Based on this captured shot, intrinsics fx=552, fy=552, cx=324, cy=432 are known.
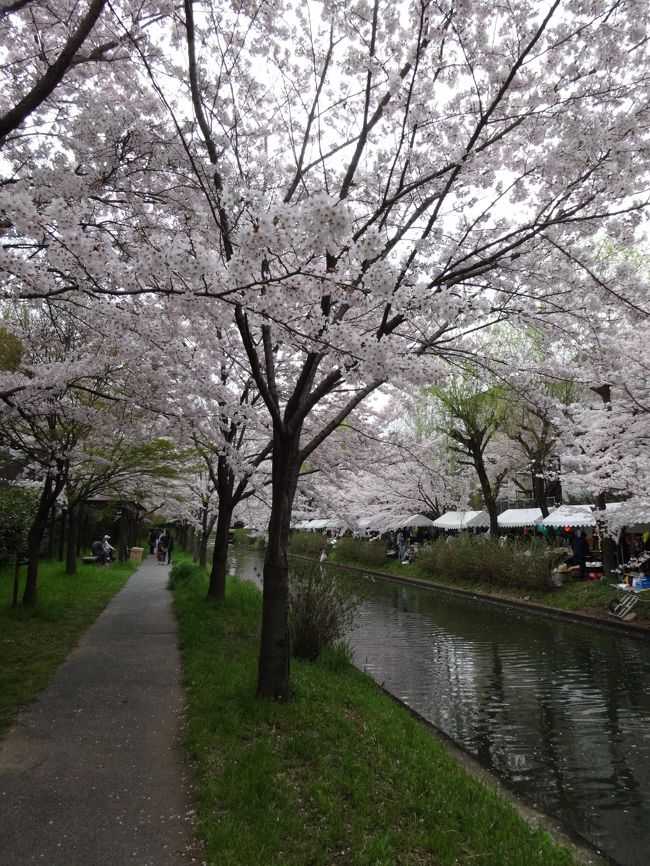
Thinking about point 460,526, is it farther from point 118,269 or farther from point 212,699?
point 118,269

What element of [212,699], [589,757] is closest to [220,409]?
[212,699]

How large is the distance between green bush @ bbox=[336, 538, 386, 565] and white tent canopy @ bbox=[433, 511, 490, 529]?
3.29 metres

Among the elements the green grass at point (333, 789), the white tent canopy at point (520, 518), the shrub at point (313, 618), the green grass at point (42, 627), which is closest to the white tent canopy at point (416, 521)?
the white tent canopy at point (520, 518)

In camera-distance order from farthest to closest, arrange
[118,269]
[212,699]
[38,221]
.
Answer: [212,699] → [118,269] → [38,221]

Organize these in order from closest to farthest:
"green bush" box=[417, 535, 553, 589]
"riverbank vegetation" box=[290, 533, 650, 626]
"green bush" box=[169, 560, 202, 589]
→ "riverbank vegetation" box=[290, 533, 650, 626] < "green bush" box=[169, 560, 202, 589] < "green bush" box=[417, 535, 553, 589]

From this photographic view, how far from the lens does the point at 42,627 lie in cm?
936

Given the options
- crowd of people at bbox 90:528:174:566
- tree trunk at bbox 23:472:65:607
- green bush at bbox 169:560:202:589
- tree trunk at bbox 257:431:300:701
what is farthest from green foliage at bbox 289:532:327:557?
tree trunk at bbox 257:431:300:701

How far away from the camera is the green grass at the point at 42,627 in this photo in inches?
242

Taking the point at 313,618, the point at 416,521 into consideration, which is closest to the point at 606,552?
the point at 313,618

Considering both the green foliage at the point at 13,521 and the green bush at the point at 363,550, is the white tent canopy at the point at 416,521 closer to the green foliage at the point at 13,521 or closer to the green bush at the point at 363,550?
the green bush at the point at 363,550

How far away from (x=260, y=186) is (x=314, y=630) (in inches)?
229

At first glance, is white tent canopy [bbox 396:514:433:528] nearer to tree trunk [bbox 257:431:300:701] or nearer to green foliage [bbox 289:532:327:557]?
green foliage [bbox 289:532:327:557]

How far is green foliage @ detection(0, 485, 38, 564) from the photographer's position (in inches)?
530

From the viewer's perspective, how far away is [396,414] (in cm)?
1407
